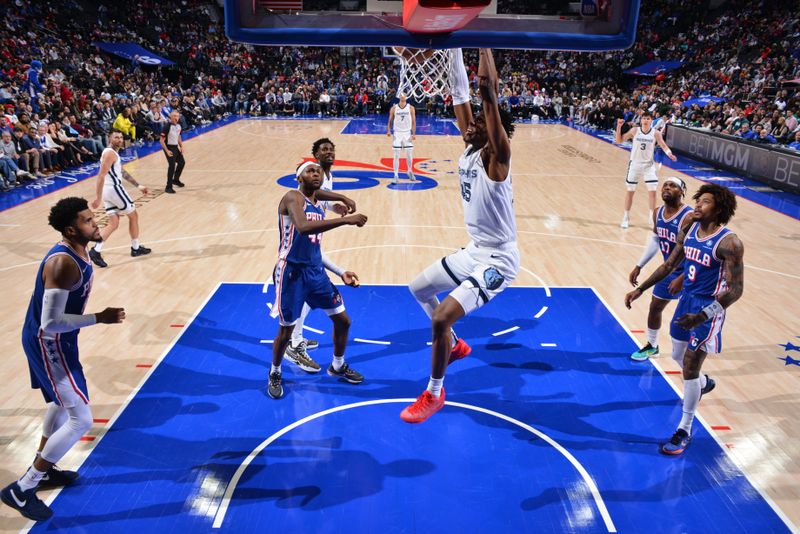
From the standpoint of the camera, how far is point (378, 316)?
22.3ft

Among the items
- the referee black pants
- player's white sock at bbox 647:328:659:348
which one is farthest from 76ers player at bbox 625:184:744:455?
the referee black pants

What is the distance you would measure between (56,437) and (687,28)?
3607cm

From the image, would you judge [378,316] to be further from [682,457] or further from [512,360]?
[682,457]

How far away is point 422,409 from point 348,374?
119 cm

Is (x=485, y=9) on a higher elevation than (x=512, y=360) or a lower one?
higher

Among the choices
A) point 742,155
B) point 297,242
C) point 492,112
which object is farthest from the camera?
point 742,155

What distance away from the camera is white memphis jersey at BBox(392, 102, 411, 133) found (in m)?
12.8

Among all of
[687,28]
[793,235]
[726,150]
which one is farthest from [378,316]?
[687,28]

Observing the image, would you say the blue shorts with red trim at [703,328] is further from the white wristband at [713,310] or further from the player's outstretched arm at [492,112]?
the player's outstretched arm at [492,112]

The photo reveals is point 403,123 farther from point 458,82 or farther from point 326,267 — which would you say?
point 458,82

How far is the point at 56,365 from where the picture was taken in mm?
3750

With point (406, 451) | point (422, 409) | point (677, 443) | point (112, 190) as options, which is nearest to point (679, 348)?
point (677, 443)

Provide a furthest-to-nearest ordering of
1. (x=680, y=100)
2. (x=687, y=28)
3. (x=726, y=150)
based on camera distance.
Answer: (x=687, y=28)
(x=680, y=100)
(x=726, y=150)

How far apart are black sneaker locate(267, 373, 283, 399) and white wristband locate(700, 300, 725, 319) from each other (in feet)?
10.6
